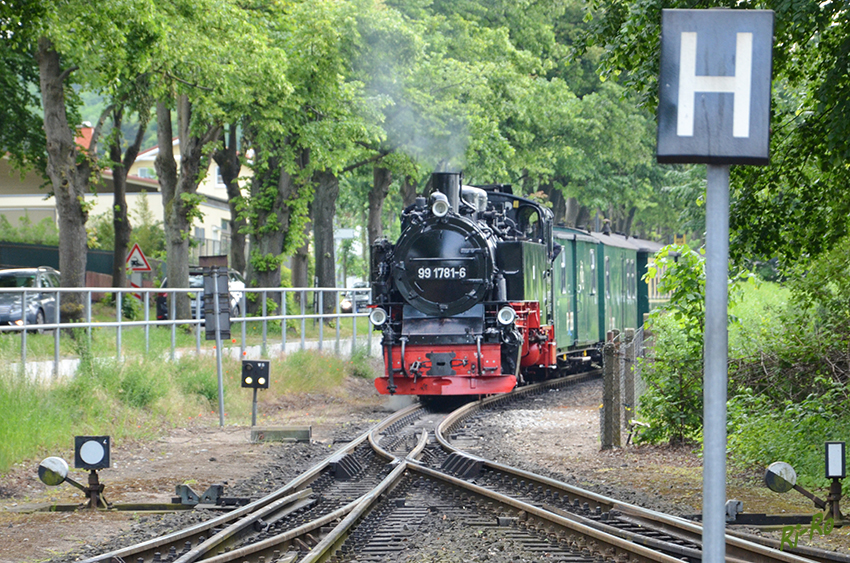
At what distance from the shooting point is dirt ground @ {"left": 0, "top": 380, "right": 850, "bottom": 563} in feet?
27.1

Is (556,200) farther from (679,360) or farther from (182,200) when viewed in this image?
(679,360)

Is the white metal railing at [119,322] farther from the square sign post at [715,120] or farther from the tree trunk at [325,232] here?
the square sign post at [715,120]

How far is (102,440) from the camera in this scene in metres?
9.03

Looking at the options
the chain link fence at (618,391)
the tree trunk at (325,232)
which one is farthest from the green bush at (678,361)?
the tree trunk at (325,232)

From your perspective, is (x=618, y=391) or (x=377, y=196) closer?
(x=618, y=391)

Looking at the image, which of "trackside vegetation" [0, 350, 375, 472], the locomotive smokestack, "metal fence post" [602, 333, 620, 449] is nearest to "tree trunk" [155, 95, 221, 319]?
"trackside vegetation" [0, 350, 375, 472]

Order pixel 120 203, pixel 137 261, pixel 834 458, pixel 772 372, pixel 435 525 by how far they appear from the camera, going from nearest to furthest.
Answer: pixel 834 458 < pixel 435 525 < pixel 772 372 < pixel 137 261 < pixel 120 203

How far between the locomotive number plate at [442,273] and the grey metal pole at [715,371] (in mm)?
13109

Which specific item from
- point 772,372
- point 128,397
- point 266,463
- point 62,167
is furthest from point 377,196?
point 772,372

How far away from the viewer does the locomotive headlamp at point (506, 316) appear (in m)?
15.9

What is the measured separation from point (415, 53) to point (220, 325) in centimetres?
1269

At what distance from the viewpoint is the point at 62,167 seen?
20016 mm

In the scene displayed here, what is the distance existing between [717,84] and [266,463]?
9808 millimetres

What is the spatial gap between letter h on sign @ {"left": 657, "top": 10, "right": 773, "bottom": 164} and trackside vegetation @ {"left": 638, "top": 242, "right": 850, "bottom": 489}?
6.66 m
